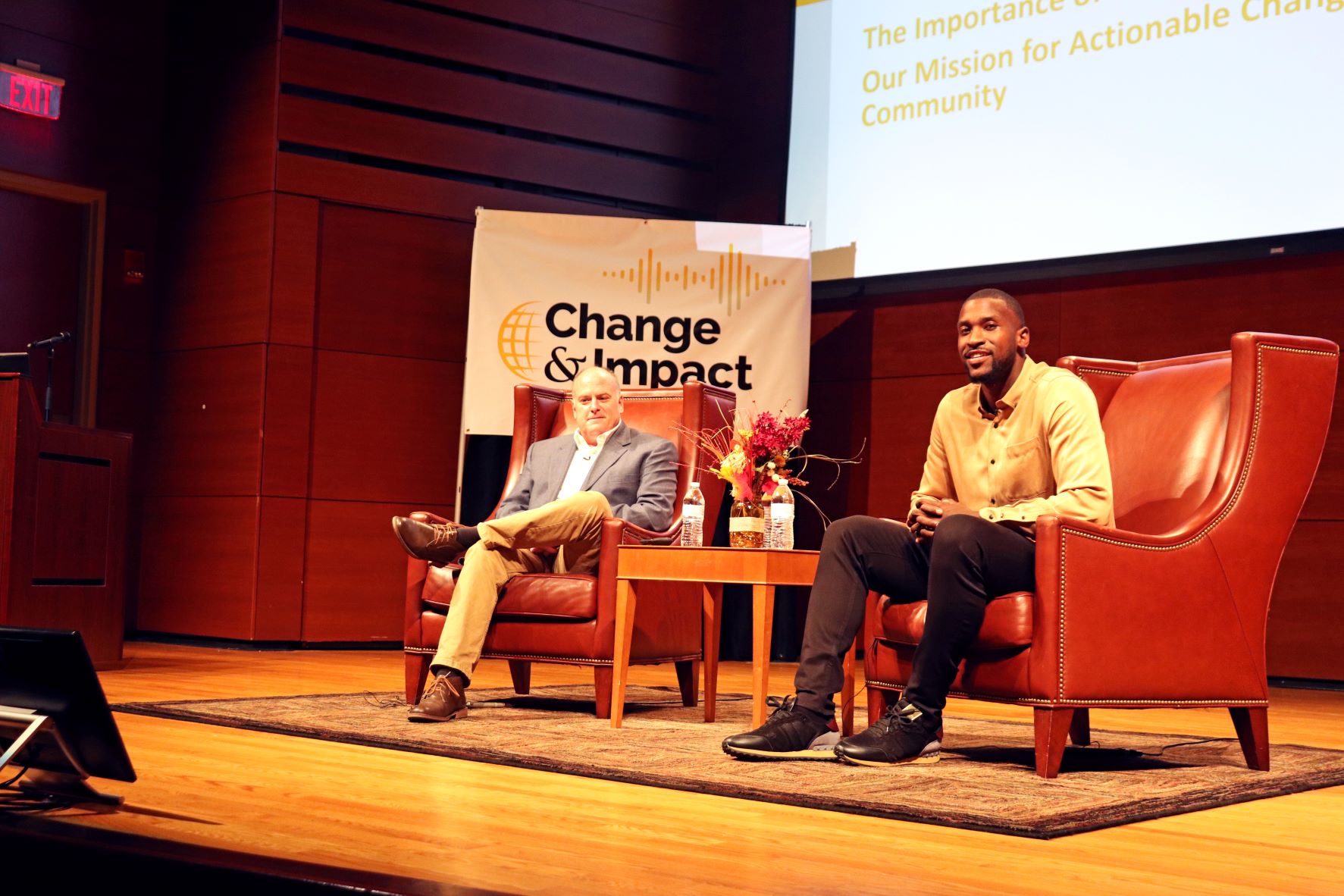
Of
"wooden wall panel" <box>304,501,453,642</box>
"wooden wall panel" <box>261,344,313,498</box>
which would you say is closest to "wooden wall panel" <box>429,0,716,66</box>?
"wooden wall panel" <box>261,344,313,498</box>

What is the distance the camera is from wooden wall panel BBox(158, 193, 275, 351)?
6711mm

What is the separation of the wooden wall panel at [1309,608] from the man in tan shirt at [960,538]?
2.93m

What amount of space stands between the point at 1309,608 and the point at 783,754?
3590 mm

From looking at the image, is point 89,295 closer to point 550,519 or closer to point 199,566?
point 199,566

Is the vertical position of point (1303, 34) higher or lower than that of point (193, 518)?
higher

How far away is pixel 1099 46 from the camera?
243 inches

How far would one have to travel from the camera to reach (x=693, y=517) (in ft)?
13.9

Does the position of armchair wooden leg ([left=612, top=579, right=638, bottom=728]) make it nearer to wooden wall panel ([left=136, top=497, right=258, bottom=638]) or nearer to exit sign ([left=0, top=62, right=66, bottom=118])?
wooden wall panel ([left=136, top=497, right=258, bottom=638])

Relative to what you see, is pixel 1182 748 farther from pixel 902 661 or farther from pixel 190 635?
pixel 190 635

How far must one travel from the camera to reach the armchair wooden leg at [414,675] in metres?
4.34

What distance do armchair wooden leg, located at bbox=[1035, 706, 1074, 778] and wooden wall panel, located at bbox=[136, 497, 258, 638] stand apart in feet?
14.6

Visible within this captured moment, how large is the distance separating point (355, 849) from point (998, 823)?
1.10 metres

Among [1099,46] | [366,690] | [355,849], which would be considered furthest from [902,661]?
[1099,46]

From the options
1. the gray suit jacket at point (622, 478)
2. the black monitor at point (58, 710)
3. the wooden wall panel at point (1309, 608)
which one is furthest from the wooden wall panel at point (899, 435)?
the black monitor at point (58, 710)
